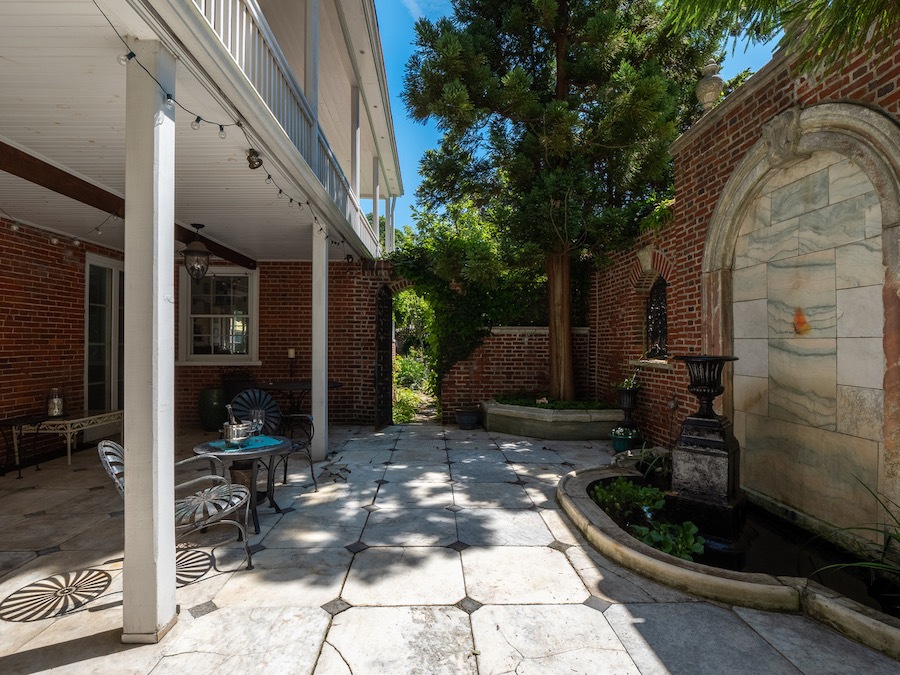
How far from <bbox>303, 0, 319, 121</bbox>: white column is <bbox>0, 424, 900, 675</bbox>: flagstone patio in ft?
13.5

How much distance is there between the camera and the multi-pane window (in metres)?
8.16

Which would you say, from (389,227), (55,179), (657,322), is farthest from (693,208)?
(389,227)

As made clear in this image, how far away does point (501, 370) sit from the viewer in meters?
8.19

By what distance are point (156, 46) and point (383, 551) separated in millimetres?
3236

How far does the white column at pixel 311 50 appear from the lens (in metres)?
4.59

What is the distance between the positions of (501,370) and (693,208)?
13.7 ft

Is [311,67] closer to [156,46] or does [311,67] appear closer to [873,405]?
[156,46]

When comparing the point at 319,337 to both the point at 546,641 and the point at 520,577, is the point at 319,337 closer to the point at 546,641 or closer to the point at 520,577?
the point at 520,577

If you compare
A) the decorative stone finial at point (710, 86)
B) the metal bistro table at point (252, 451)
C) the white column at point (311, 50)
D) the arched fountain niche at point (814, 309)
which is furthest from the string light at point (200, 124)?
the decorative stone finial at point (710, 86)

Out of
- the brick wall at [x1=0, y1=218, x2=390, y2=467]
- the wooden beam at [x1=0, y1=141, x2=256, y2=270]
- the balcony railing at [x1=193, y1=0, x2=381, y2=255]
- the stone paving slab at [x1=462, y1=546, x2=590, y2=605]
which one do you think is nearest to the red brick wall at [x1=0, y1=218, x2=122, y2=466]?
the brick wall at [x1=0, y1=218, x2=390, y2=467]

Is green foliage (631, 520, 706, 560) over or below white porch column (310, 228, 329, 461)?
below

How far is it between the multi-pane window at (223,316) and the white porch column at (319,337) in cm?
316

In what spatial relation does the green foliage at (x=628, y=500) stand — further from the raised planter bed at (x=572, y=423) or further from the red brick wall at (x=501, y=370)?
the red brick wall at (x=501, y=370)

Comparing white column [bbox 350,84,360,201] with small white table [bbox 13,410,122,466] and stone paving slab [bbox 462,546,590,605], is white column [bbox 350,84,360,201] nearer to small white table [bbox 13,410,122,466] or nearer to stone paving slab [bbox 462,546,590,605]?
small white table [bbox 13,410,122,466]
